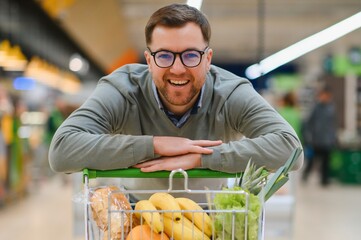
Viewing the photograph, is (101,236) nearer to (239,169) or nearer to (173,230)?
(173,230)

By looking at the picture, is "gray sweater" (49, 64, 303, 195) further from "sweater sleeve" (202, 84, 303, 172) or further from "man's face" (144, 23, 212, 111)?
"man's face" (144, 23, 212, 111)

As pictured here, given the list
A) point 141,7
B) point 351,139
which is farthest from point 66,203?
point 141,7

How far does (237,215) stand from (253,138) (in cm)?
46

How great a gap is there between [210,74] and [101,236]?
84 cm

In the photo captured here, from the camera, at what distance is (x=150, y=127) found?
2.24 metres

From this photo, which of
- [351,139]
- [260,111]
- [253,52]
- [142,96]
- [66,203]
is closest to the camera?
[260,111]

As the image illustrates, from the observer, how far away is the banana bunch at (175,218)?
5.20 feet

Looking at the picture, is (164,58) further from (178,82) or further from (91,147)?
(91,147)

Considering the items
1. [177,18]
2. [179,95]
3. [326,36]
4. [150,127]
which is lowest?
[150,127]

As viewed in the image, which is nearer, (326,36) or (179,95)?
(179,95)

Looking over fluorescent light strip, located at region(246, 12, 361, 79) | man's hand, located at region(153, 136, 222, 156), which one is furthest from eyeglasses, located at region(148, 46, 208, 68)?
fluorescent light strip, located at region(246, 12, 361, 79)

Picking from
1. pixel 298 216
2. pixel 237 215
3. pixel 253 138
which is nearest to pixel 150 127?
pixel 253 138

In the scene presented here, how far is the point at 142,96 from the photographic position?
2.24m

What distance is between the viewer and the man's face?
183 centimetres
